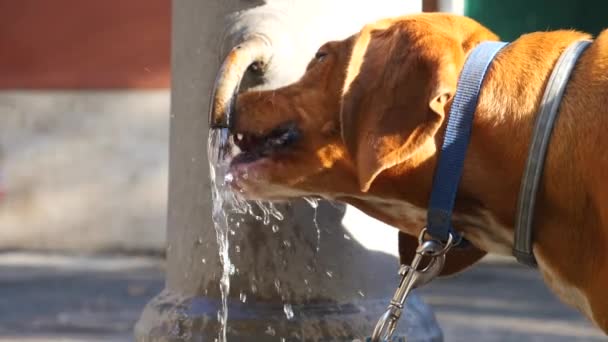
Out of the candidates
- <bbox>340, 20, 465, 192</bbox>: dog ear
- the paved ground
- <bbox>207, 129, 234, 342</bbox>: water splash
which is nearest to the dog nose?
<bbox>207, 129, 234, 342</bbox>: water splash

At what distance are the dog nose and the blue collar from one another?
60cm

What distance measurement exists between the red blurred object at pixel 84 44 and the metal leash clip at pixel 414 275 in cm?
649

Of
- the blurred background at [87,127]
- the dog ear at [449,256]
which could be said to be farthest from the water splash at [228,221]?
the blurred background at [87,127]

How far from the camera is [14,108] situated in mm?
9547

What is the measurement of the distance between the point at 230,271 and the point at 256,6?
78 centimetres

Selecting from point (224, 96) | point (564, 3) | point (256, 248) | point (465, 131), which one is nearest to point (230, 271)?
point (256, 248)

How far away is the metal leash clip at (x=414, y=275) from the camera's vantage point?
287cm

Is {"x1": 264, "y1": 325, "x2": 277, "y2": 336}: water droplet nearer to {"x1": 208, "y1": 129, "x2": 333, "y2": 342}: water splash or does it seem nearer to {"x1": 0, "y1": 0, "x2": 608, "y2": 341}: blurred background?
{"x1": 208, "y1": 129, "x2": 333, "y2": 342}: water splash

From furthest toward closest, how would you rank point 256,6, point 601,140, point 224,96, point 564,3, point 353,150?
point 564,3, point 256,6, point 224,96, point 353,150, point 601,140

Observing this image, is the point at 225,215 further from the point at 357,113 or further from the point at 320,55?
the point at 357,113

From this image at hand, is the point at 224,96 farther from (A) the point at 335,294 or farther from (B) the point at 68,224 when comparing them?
(B) the point at 68,224

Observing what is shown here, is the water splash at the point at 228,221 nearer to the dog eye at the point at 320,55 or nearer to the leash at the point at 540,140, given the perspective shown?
the dog eye at the point at 320,55

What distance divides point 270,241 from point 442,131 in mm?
929

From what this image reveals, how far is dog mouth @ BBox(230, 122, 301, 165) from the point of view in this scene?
2.94 m
